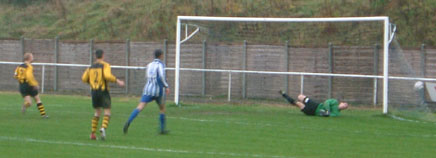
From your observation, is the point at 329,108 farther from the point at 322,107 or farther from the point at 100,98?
the point at 100,98

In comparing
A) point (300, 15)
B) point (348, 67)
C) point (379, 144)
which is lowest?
point (379, 144)

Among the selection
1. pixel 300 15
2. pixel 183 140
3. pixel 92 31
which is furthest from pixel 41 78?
pixel 183 140

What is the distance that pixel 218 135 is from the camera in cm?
1512

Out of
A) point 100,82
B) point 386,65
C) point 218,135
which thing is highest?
point 386,65

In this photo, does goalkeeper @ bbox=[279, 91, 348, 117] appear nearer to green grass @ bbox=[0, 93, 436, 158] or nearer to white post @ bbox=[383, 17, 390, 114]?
green grass @ bbox=[0, 93, 436, 158]

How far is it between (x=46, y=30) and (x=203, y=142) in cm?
2552

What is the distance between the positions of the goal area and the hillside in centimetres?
289

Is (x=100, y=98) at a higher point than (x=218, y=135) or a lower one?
higher

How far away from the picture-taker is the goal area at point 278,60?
2455 cm

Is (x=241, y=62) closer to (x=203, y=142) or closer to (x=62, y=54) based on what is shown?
(x=62, y=54)

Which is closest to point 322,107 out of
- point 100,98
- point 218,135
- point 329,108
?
point 329,108

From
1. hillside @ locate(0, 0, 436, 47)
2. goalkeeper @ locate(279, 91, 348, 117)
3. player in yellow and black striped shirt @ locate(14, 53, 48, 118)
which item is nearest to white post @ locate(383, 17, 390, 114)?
goalkeeper @ locate(279, 91, 348, 117)

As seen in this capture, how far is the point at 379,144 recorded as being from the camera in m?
14.0

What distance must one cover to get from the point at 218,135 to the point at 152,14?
2084 centimetres
